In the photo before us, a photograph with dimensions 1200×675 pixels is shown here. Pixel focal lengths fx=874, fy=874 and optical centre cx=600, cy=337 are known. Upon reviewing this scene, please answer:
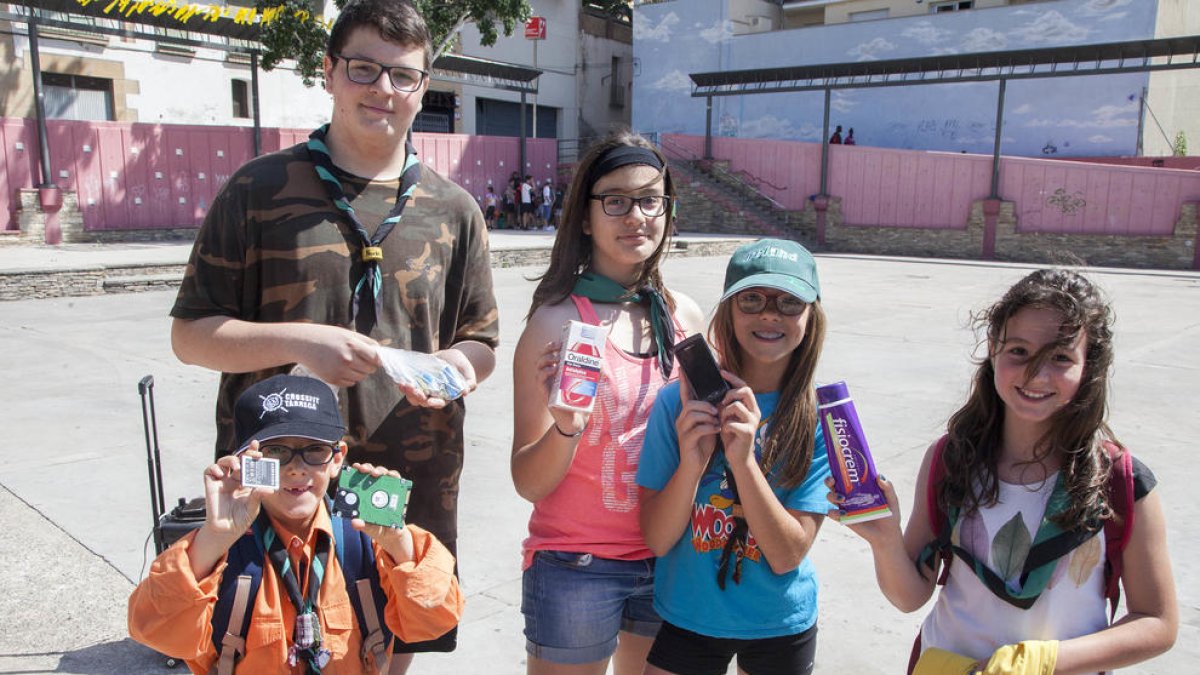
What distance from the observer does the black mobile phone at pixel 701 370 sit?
1866 millimetres

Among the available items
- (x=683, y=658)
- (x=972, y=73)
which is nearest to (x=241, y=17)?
(x=972, y=73)

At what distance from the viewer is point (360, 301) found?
86.4 inches

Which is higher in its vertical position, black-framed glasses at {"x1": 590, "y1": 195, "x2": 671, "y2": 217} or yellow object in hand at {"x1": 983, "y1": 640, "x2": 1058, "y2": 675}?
black-framed glasses at {"x1": 590, "y1": 195, "x2": 671, "y2": 217}

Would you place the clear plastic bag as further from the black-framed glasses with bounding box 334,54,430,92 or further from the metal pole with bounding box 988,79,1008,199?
the metal pole with bounding box 988,79,1008,199

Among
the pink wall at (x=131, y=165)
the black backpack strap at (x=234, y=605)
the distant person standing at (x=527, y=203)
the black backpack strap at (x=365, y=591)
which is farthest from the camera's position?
the distant person standing at (x=527, y=203)

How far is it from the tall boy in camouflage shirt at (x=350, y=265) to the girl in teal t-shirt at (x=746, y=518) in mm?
615

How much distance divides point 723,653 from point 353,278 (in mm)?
1279

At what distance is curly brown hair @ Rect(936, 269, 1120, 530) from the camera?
1890mm

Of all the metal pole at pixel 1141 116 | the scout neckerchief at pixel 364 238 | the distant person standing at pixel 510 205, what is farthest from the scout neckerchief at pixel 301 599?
the metal pole at pixel 1141 116

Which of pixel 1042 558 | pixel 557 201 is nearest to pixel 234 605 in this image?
pixel 1042 558

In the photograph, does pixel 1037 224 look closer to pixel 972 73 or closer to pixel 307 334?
pixel 972 73

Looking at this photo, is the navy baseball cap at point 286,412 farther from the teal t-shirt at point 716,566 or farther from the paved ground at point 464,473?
the paved ground at point 464,473

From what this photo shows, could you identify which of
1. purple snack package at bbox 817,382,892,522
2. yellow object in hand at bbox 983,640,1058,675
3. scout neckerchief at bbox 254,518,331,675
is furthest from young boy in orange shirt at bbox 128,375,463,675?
yellow object in hand at bbox 983,640,1058,675

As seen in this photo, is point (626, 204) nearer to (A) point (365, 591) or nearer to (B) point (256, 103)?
(A) point (365, 591)
